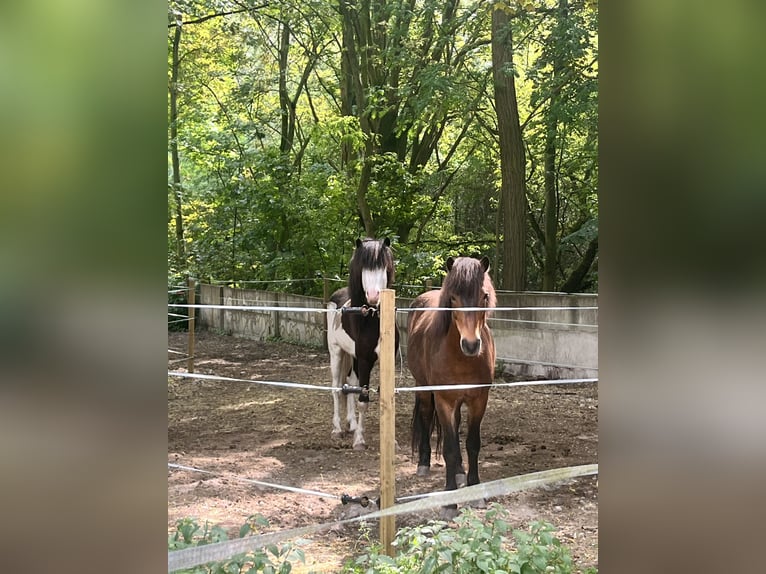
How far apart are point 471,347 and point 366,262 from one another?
1.25 metres

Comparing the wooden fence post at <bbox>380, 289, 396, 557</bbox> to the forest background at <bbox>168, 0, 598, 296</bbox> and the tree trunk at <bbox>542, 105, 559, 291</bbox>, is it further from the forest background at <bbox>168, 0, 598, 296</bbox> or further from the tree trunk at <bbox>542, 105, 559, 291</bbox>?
the tree trunk at <bbox>542, 105, 559, 291</bbox>

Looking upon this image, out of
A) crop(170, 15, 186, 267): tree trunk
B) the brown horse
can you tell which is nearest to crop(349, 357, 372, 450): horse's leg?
the brown horse

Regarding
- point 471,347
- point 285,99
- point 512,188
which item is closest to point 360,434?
point 471,347

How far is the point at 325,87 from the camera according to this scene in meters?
11.5

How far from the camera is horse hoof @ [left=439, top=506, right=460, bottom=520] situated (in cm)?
328

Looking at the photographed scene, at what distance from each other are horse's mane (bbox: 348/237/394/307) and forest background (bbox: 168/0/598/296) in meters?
4.04

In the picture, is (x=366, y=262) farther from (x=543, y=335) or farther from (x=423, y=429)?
(x=543, y=335)

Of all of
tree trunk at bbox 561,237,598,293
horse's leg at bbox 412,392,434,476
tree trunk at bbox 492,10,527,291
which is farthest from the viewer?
tree trunk at bbox 561,237,598,293

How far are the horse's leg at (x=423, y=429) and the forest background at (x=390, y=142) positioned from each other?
4.40 metres

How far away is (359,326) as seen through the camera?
4539 millimetres

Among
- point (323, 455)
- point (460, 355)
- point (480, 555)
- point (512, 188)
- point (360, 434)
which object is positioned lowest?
point (323, 455)

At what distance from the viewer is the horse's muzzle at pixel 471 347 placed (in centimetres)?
310

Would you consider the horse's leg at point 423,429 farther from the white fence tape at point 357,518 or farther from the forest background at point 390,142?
the forest background at point 390,142
